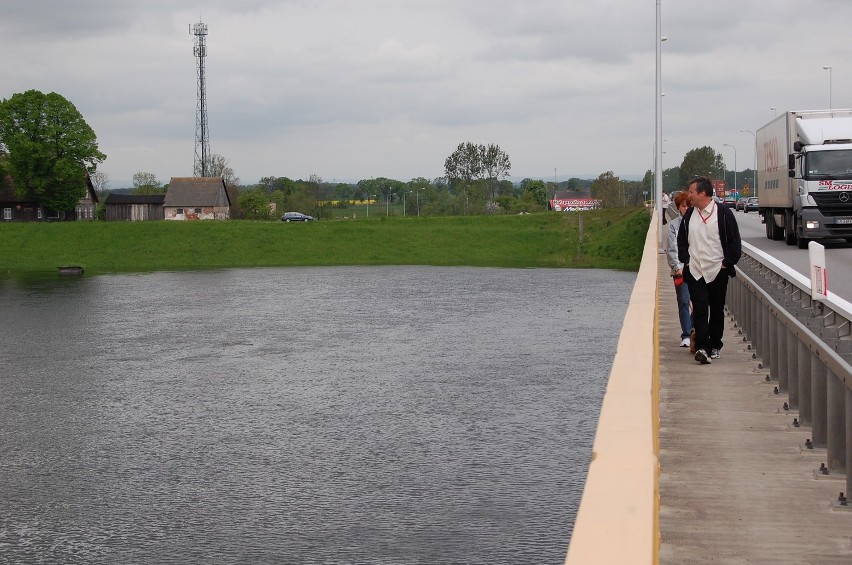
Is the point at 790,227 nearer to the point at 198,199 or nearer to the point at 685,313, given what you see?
the point at 685,313

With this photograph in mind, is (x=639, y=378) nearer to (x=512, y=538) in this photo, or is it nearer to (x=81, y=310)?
(x=512, y=538)

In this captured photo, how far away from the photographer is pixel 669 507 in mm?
7504

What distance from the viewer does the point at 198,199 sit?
134250 millimetres

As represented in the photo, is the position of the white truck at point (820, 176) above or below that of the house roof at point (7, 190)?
below

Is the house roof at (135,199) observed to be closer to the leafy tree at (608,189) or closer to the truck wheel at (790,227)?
the leafy tree at (608,189)

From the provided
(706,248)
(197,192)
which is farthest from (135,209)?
(706,248)

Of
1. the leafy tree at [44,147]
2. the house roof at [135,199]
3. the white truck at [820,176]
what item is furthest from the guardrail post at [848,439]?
the house roof at [135,199]

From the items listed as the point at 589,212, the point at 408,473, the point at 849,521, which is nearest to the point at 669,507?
the point at 849,521

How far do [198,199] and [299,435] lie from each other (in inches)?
4758

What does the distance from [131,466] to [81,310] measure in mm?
24926

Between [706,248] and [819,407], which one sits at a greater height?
[706,248]

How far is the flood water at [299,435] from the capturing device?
36.9ft

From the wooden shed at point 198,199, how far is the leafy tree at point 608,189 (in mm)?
44381

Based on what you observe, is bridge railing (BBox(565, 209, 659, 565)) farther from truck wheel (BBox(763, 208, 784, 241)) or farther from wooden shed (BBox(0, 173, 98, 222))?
wooden shed (BBox(0, 173, 98, 222))
